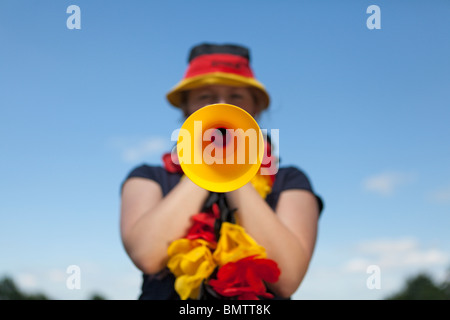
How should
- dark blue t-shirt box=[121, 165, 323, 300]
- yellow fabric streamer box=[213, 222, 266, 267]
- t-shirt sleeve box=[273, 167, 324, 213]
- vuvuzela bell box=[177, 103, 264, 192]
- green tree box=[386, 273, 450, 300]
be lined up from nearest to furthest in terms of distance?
1. vuvuzela bell box=[177, 103, 264, 192]
2. yellow fabric streamer box=[213, 222, 266, 267]
3. dark blue t-shirt box=[121, 165, 323, 300]
4. t-shirt sleeve box=[273, 167, 324, 213]
5. green tree box=[386, 273, 450, 300]

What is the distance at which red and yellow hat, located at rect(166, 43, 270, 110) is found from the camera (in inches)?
86.7

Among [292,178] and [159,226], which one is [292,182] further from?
[159,226]

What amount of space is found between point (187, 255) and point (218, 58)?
1120 millimetres

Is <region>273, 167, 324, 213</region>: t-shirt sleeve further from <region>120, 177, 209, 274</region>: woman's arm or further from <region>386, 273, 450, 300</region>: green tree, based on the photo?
<region>386, 273, 450, 300</region>: green tree

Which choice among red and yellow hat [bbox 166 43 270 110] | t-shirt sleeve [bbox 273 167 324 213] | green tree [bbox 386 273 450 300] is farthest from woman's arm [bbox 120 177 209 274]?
green tree [bbox 386 273 450 300]

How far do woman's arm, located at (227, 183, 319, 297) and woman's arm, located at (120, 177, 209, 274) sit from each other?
7.6 inches

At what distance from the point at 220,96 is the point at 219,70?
0.16 meters

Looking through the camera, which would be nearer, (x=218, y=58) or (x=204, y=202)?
(x=204, y=202)

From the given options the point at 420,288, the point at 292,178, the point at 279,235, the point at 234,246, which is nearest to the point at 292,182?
the point at 292,178
